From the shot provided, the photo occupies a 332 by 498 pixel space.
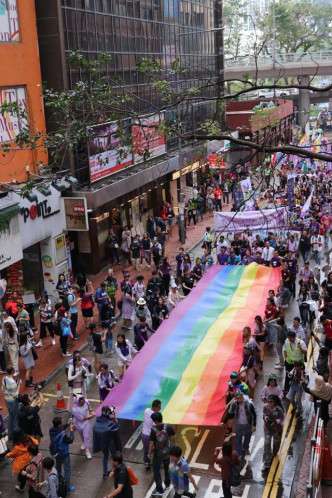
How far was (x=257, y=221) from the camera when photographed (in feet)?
71.9

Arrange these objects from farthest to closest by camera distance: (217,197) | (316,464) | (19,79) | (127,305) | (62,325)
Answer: (217,197) < (19,79) < (127,305) < (62,325) < (316,464)

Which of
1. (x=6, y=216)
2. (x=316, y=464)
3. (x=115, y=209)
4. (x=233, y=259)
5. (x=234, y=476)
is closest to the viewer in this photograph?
(x=316, y=464)

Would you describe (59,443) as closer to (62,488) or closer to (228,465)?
(62,488)

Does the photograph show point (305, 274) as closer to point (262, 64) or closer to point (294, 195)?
point (294, 195)

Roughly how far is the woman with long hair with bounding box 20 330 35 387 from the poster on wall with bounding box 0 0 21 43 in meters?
10.3

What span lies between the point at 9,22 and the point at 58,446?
14986mm

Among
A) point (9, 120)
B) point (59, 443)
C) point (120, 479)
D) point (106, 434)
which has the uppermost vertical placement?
point (9, 120)

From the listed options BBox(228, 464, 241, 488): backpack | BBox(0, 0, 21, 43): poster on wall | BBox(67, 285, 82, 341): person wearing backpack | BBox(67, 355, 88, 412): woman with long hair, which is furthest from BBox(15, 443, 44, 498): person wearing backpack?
BBox(0, 0, 21, 43): poster on wall

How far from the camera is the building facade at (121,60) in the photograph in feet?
75.5

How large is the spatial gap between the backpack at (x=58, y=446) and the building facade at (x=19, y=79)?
38.0ft

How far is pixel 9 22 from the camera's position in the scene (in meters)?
20.7

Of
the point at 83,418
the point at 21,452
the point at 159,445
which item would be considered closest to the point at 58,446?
the point at 21,452

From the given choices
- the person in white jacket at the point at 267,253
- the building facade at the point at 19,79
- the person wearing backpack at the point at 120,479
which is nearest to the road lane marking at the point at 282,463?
the person wearing backpack at the point at 120,479

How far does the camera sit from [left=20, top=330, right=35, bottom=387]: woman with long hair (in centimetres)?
1484
